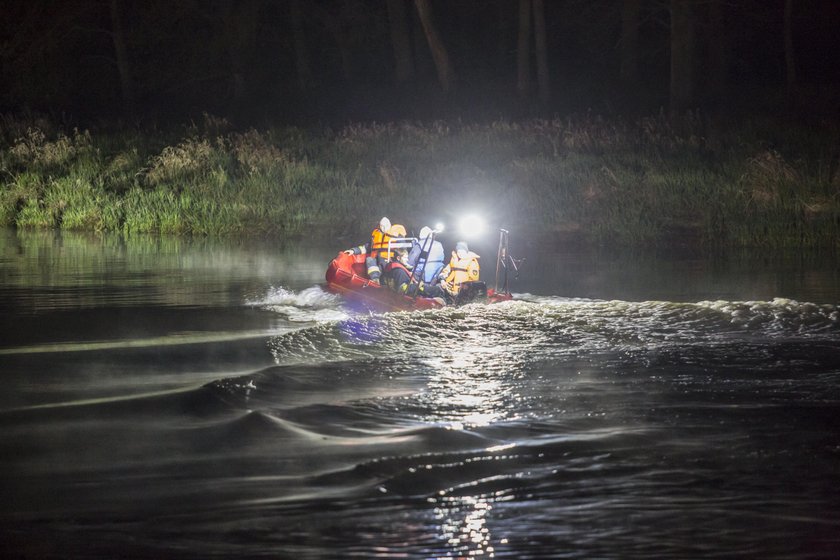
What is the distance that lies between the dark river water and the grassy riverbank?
593 centimetres

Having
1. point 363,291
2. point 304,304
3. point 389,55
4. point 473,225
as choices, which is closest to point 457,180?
point 473,225

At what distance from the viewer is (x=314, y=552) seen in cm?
691

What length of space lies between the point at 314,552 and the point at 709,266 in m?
13.9

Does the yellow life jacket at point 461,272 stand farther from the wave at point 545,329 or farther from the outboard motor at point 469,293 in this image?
the wave at point 545,329

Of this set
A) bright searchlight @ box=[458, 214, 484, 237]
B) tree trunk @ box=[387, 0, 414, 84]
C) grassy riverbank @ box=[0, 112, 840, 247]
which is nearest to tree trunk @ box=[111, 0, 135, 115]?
tree trunk @ box=[387, 0, 414, 84]

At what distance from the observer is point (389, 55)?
53.7 m

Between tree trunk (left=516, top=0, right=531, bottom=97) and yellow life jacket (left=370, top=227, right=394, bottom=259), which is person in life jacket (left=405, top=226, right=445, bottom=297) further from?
tree trunk (left=516, top=0, right=531, bottom=97)

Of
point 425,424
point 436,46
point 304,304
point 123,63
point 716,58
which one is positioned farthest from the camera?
point 123,63

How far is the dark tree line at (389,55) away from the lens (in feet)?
139

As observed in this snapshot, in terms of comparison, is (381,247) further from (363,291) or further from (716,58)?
(716,58)

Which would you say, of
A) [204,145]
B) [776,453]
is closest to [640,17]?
[204,145]

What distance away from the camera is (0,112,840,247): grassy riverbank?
76.5 ft

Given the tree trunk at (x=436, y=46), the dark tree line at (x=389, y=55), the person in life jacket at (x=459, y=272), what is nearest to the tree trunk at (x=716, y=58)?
the dark tree line at (x=389, y=55)

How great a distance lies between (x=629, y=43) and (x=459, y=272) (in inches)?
1137
